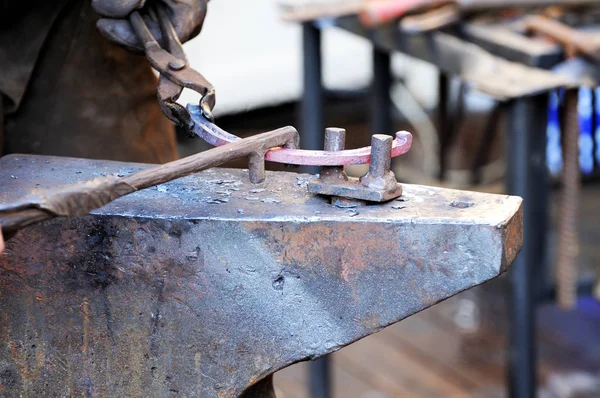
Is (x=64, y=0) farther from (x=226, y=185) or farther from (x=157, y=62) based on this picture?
(x=226, y=185)

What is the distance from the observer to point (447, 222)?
88cm

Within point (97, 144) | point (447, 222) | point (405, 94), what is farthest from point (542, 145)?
point (405, 94)

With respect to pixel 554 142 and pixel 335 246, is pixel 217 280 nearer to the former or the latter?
pixel 335 246

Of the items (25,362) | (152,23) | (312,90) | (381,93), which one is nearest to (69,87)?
(152,23)

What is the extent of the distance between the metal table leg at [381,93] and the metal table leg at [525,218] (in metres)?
0.72

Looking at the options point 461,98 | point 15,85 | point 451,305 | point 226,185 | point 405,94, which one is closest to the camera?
point 226,185

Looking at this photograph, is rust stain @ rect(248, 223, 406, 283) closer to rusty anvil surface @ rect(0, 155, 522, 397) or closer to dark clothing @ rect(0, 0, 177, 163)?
rusty anvil surface @ rect(0, 155, 522, 397)

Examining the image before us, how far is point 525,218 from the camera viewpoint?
216cm

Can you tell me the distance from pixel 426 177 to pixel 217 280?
285 centimetres

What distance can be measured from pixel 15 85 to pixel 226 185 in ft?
1.35

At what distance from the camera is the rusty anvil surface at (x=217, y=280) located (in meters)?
0.90

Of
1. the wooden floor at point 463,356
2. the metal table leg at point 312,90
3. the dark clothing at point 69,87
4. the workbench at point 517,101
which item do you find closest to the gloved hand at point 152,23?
the dark clothing at point 69,87

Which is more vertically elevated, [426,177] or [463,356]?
[426,177]

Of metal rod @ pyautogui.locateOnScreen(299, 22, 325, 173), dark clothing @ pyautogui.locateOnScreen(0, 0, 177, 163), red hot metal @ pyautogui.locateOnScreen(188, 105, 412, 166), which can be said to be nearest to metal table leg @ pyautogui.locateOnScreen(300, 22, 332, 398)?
metal rod @ pyautogui.locateOnScreen(299, 22, 325, 173)
